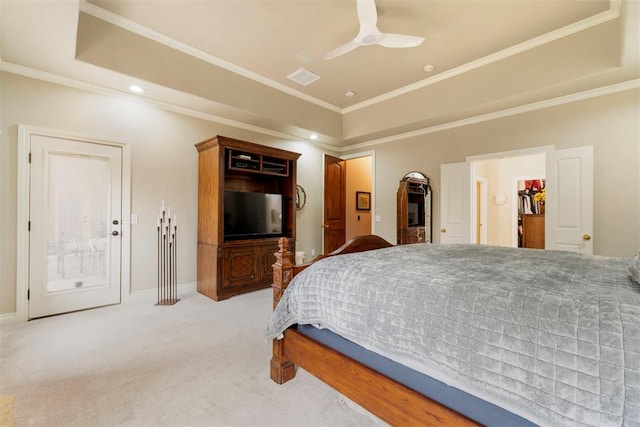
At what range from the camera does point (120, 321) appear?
3000 mm

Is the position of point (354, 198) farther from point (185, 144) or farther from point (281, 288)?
point (281, 288)

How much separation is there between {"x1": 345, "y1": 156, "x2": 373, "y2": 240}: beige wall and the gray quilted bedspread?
505cm

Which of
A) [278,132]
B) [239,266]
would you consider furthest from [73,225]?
[278,132]

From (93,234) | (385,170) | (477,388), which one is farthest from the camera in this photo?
(385,170)

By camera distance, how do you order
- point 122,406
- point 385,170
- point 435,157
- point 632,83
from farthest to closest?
1. point 385,170
2. point 435,157
3. point 632,83
4. point 122,406

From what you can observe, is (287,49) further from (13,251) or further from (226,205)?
(13,251)

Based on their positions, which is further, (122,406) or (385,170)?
(385,170)

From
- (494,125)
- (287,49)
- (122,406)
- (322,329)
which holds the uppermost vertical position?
(287,49)

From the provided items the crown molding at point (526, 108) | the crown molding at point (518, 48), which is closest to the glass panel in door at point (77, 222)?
the crown molding at point (518, 48)

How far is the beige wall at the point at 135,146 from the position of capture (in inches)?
115

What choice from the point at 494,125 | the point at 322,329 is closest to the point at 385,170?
the point at 494,125

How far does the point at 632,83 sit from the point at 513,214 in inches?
138

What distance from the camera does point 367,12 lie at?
7.89 feet

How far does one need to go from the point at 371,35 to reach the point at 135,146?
10.3ft
